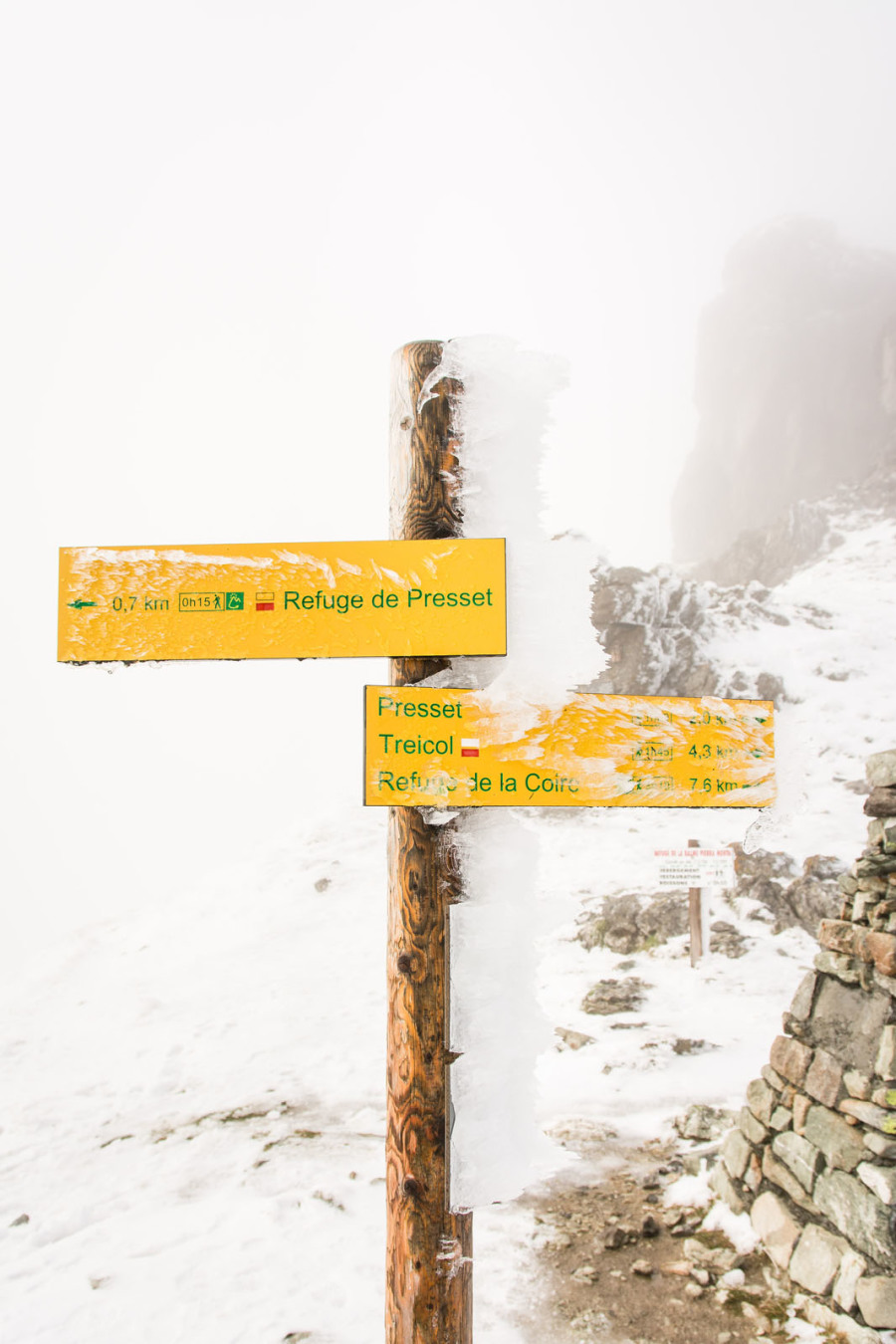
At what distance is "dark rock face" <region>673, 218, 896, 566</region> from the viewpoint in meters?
49.2

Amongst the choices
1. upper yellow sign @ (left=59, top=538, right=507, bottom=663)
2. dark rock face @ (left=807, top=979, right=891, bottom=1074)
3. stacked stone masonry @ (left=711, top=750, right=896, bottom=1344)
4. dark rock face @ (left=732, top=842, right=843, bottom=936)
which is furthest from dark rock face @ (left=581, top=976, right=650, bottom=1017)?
upper yellow sign @ (left=59, top=538, right=507, bottom=663)

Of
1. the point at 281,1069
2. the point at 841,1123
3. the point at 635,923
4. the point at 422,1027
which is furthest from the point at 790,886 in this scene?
the point at 422,1027

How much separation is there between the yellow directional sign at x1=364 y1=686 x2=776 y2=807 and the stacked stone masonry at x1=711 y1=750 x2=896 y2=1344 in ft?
7.77

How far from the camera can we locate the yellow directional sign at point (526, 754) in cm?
225

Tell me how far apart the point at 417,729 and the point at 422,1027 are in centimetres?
97

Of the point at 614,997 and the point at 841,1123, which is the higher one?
the point at 841,1123

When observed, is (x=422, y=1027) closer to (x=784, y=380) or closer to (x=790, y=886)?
(x=790, y=886)

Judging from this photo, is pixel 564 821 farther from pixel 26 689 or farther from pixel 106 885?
pixel 26 689

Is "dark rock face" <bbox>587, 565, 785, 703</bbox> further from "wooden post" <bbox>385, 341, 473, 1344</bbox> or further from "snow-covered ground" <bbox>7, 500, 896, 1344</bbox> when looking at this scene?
"wooden post" <bbox>385, 341, 473, 1344</bbox>

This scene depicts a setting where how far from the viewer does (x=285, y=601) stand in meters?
2.28

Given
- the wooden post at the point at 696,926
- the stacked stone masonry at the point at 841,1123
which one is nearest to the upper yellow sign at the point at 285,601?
the stacked stone masonry at the point at 841,1123

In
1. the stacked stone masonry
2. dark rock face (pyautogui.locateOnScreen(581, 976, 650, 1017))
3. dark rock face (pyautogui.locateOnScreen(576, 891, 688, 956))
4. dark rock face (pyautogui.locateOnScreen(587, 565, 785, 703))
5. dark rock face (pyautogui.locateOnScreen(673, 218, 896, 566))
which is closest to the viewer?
the stacked stone masonry

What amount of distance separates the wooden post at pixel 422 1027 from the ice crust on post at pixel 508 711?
0.18 ft

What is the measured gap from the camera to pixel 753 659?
688 inches
